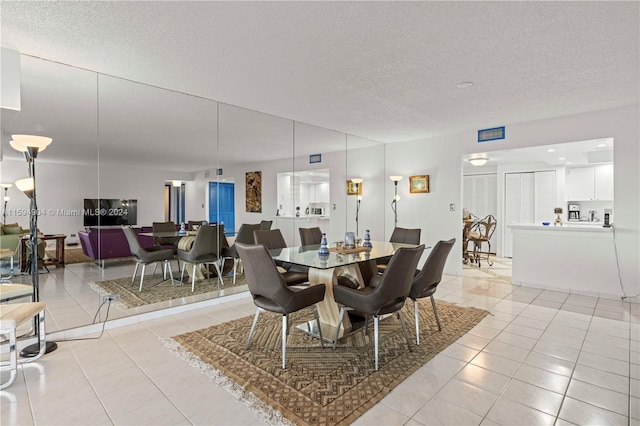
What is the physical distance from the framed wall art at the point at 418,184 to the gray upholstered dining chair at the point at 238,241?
125 inches

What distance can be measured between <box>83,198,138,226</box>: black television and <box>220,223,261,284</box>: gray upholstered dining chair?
4.24 ft

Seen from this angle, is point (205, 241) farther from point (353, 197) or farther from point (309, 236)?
point (353, 197)

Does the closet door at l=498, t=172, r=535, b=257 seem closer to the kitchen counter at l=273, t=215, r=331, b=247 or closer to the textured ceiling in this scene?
the textured ceiling

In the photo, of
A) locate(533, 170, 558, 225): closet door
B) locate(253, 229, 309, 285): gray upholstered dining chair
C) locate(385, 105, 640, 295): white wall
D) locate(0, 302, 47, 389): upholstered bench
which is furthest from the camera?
locate(533, 170, 558, 225): closet door

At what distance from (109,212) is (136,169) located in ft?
1.93

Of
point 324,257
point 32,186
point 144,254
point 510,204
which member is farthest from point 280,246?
point 510,204

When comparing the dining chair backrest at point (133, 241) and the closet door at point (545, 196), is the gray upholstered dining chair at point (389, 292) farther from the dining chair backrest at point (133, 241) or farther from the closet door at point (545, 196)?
the closet door at point (545, 196)

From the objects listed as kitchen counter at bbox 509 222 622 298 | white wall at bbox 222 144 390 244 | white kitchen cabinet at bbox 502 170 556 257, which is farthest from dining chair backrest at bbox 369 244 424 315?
white kitchen cabinet at bbox 502 170 556 257

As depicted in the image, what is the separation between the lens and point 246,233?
16.1 feet

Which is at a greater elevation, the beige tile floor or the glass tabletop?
the glass tabletop

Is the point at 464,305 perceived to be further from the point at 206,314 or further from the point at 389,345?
the point at 206,314

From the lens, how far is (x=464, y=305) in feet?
13.5

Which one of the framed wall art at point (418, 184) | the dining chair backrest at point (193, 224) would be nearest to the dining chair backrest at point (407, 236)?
the framed wall art at point (418, 184)

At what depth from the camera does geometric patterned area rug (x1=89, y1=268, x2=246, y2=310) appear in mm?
3648
